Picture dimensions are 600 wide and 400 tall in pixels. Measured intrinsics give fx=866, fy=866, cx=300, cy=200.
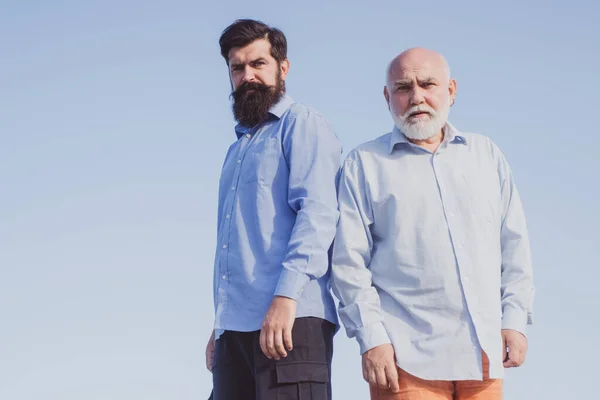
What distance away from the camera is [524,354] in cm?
459

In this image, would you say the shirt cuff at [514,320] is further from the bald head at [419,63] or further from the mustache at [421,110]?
the bald head at [419,63]

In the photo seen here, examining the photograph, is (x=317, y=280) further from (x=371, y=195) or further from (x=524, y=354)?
(x=524, y=354)

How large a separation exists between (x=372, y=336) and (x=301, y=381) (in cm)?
47

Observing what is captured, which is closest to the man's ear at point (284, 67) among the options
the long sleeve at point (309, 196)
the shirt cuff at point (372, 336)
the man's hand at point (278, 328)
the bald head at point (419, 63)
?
the long sleeve at point (309, 196)

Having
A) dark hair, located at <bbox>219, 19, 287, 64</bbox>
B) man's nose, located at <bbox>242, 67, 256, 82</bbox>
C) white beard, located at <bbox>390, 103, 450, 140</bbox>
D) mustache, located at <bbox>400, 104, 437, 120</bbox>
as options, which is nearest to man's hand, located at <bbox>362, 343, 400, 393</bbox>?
white beard, located at <bbox>390, 103, 450, 140</bbox>

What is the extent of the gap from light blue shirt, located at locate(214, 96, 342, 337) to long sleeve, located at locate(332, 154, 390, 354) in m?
0.07

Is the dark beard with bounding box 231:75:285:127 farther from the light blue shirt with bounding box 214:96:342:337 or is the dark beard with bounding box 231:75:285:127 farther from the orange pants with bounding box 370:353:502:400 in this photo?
the orange pants with bounding box 370:353:502:400

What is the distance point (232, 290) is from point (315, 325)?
0.50 metres

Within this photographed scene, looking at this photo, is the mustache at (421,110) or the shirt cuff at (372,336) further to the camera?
the mustache at (421,110)

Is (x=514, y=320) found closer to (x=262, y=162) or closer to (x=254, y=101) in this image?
(x=262, y=162)

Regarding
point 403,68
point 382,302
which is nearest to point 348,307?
point 382,302

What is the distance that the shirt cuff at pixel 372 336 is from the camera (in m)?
4.45

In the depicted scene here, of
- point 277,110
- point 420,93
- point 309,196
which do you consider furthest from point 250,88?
point 420,93

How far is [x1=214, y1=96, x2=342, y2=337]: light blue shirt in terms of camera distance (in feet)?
14.5
